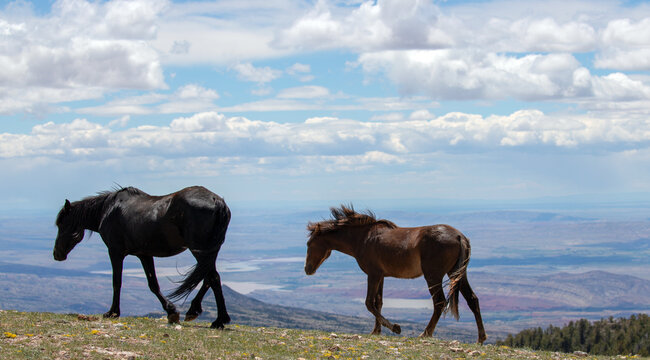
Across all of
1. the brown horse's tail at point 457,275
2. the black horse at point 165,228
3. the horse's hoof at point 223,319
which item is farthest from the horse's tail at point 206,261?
the brown horse's tail at point 457,275

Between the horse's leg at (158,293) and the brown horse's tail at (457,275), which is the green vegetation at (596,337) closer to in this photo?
the brown horse's tail at (457,275)

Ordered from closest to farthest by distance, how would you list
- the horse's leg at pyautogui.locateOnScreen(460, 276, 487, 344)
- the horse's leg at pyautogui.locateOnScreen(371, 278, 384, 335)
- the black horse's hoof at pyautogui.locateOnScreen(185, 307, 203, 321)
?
the black horse's hoof at pyautogui.locateOnScreen(185, 307, 203, 321) → the horse's leg at pyautogui.locateOnScreen(460, 276, 487, 344) → the horse's leg at pyautogui.locateOnScreen(371, 278, 384, 335)

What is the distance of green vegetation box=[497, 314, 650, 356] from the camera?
78250mm

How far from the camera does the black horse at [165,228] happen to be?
1555 centimetres

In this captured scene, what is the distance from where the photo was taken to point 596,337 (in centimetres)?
8438

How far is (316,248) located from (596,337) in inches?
2902

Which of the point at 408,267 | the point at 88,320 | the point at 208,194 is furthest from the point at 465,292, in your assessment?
the point at 88,320

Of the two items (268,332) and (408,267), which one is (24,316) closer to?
(268,332)

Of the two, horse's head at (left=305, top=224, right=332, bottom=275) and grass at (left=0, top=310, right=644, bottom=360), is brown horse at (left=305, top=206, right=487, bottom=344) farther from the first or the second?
grass at (left=0, top=310, right=644, bottom=360)

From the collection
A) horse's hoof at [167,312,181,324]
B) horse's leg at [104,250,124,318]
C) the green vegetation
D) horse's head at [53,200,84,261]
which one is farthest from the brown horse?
the green vegetation

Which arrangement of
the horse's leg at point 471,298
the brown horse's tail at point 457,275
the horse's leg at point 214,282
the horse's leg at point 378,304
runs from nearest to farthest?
the horse's leg at point 214,282 → the brown horse's tail at point 457,275 → the horse's leg at point 471,298 → the horse's leg at point 378,304

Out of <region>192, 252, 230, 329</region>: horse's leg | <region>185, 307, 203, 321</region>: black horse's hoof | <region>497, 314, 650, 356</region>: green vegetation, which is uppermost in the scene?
<region>192, 252, 230, 329</region>: horse's leg

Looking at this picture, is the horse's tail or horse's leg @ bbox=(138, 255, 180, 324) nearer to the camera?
the horse's tail

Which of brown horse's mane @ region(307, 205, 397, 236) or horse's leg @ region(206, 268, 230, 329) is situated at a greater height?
brown horse's mane @ region(307, 205, 397, 236)
